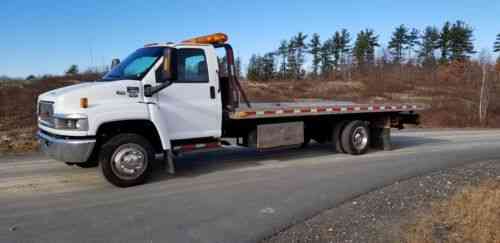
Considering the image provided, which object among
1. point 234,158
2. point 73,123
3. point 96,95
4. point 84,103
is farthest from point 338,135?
point 73,123

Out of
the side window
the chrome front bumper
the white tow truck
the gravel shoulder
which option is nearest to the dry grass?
the gravel shoulder

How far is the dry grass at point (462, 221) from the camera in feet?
12.7

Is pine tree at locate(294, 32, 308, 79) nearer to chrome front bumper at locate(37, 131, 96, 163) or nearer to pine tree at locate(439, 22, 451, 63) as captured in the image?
pine tree at locate(439, 22, 451, 63)

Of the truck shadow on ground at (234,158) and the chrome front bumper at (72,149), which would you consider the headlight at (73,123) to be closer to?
the chrome front bumper at (72,149)

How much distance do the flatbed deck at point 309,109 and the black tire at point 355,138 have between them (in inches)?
15.3

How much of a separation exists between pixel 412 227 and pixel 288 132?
421 centimetres

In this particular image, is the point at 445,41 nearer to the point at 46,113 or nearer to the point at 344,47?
the point at 344,47

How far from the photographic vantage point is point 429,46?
70.2 metres

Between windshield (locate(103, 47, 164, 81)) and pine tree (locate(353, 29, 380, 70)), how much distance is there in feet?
221

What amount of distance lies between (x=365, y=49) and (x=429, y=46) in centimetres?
1184

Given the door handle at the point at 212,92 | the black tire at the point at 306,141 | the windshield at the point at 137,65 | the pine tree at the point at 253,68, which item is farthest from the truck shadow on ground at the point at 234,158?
the pine tree at the point at 253,68

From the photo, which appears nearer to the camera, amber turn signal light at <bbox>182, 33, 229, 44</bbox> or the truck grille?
the truck grille

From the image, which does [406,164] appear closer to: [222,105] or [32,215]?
[222,105]

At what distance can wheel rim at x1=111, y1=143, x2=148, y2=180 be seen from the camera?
5966 mm
